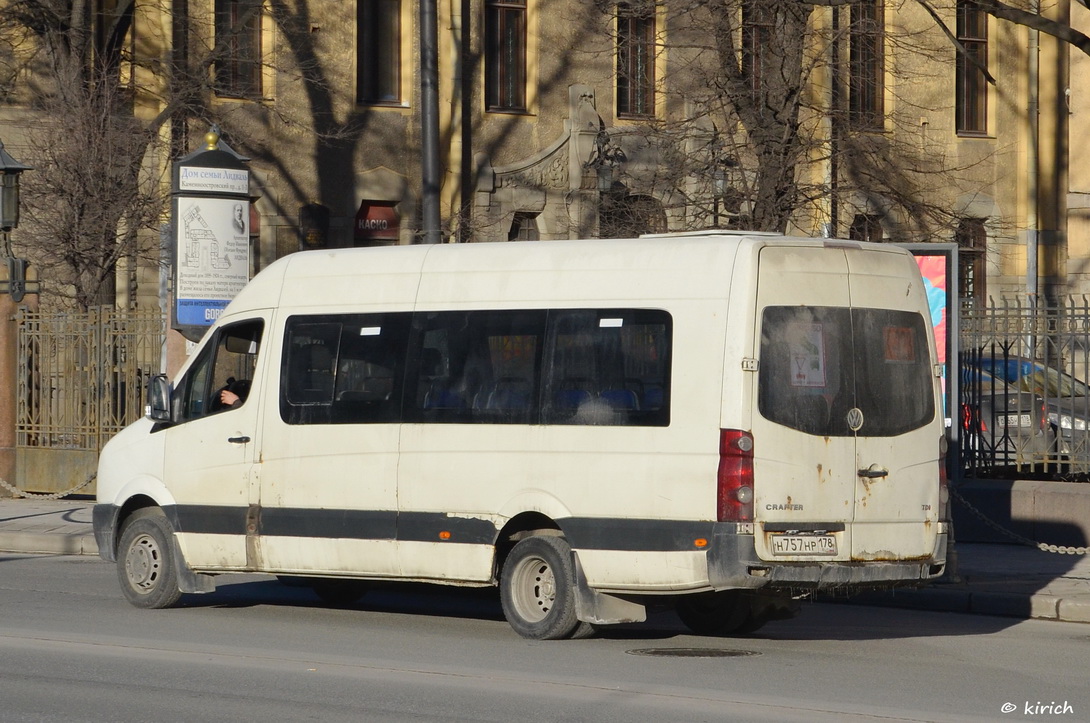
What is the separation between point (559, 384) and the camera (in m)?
10.8

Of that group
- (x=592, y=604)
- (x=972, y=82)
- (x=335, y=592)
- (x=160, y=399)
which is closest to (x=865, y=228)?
(x=972, y=82)

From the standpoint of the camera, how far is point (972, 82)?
3522cm

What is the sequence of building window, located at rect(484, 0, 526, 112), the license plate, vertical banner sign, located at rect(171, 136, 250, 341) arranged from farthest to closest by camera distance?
building window, located at rect(484, 0, 526, 112) → vertical banner sign, located at rect(171, 136, 250, 341) → the license plate

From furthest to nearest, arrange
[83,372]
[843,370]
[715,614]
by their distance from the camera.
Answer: [83,372]
[715,614]
[843,370]

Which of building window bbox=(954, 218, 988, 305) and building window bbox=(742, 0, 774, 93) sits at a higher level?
building window bbox=(742, 0, 774, 93)

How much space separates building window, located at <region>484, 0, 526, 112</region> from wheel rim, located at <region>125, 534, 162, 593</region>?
20.4m

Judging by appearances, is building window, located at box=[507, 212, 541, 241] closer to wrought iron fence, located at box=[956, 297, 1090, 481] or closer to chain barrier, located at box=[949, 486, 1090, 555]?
wrought iron fence, located at box=[956, 297, 1090, 481]

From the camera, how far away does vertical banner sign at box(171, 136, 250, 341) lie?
1853 cm

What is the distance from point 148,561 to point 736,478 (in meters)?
4.72

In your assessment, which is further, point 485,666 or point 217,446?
point 217,446

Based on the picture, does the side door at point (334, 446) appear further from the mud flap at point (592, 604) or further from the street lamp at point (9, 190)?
the street lamp at point (9, 190)

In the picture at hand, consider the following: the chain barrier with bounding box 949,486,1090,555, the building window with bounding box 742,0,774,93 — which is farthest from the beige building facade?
the chain barrier with bounding box 949,486,1090,555

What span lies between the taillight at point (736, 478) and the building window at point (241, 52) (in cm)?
2070

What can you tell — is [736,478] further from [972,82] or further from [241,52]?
[972,82]
